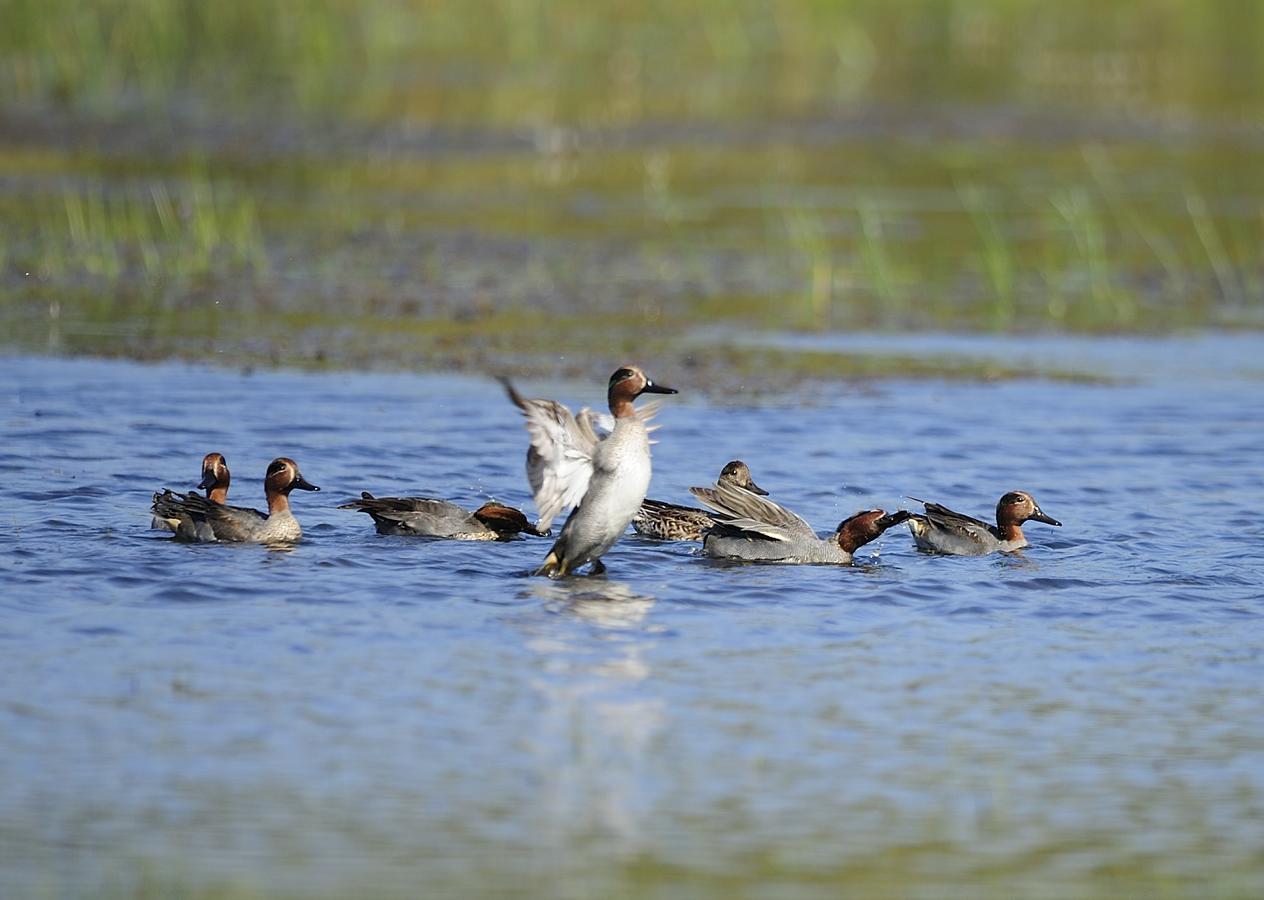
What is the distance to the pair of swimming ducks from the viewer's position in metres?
9.61

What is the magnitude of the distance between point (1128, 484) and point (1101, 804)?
6.26 meters

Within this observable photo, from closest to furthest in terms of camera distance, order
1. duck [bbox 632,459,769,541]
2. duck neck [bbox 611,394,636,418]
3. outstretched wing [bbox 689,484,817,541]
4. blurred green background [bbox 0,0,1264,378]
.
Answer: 1. duck neck [bbox 611,394,636,418]
2. outstretched wing [bbox 689,484,817,541]
3. duck [bbox 632,459,769,541]
4. blurred green background [bbox 0,0,1264,378]

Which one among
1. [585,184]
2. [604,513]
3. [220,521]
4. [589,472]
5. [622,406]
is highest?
[585,184]

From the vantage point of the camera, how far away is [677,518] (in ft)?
36.6

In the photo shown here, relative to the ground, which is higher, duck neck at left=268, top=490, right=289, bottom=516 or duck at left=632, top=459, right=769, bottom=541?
duck neck at left=268, top=490, right=289, bottom=516

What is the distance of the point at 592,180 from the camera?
24.5 metres

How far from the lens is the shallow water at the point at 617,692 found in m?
5.95

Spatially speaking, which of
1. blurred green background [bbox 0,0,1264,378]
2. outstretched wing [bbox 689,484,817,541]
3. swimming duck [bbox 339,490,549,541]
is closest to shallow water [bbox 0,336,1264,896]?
swimming duck [bbox 339,490,549,541]

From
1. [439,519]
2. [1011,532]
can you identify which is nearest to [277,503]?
[439,519]

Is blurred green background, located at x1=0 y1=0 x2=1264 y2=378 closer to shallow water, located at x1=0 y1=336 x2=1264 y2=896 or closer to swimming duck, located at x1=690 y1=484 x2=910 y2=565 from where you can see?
shallow water, located at x1=0 y1=336 x2=1264 y2=896

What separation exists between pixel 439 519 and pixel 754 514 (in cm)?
168

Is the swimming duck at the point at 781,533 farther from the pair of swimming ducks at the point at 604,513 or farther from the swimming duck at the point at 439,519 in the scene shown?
the swimming duck at the point at 439,519

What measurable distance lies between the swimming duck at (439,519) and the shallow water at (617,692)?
0.15 meters

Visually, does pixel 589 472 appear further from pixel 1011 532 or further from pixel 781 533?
pixel 1011 532
